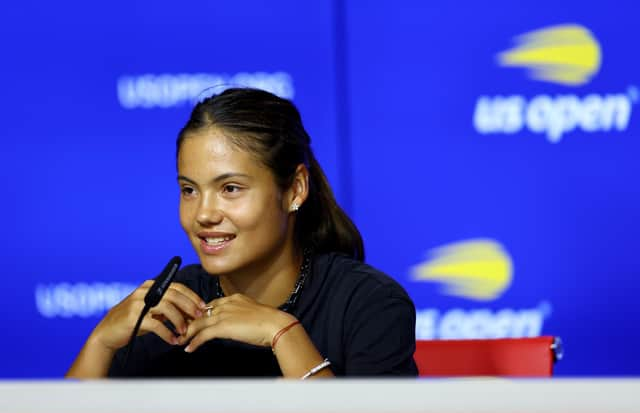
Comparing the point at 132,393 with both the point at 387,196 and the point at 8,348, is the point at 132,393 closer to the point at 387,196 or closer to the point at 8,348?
the point at 387,196

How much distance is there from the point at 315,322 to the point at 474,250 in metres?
1.08

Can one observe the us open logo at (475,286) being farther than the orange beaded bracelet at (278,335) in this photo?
Yes

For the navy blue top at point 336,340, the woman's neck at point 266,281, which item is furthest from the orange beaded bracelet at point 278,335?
the woman's neck at point 266,281

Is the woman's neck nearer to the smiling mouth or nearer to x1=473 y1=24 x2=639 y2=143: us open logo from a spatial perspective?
the smiling mouth

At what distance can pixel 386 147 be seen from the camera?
2.58 m

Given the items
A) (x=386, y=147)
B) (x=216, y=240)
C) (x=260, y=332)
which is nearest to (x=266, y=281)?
(x=216, y=240)

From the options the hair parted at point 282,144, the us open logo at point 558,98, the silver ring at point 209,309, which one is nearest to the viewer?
the silver ring at point 209,309

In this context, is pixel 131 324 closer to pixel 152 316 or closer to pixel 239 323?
pixel 152 316

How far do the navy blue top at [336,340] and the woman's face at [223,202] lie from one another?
0.12 m

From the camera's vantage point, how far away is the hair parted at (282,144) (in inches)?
64.6

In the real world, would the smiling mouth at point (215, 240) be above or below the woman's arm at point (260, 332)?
above

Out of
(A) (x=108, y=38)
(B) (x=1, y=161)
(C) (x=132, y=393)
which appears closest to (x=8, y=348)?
(B) (x=1, y=161)

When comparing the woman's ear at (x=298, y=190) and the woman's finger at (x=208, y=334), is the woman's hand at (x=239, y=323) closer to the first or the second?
the woman's finger at (x=208, y=334)

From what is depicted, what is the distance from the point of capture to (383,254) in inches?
102
